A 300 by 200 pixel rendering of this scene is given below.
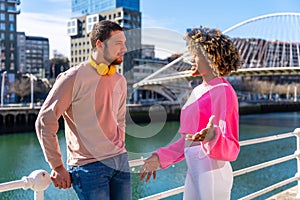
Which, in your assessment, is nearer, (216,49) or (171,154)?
(216,49)

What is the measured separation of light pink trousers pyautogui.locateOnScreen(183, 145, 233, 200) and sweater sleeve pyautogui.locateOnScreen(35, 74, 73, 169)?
1.78 feet

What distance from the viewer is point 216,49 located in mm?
1567

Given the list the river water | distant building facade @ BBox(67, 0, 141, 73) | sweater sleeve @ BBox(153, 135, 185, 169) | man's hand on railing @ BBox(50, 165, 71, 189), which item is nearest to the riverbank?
distant building facade @ BBox(67, 0, 141, 73)

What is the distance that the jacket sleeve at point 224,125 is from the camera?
1.48 metres

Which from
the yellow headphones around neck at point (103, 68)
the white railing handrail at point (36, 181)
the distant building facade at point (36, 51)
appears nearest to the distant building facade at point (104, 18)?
the yellow headphones around neck at point (103, 68)

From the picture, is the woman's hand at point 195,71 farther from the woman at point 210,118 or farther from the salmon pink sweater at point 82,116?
the salmon pink sweater at point 82,116

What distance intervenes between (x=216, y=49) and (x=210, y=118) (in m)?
0.30

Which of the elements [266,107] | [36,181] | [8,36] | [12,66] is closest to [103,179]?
[36,181]

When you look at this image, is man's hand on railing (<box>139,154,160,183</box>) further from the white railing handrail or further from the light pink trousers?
the white railing handrail

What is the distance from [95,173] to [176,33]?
653 millimetres

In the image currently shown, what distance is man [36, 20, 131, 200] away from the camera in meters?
1.33

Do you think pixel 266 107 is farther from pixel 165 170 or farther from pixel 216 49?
pixel 216 49

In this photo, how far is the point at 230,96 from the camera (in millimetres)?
1509

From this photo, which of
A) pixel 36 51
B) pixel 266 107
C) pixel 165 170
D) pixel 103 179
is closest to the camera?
pixel 103 179
